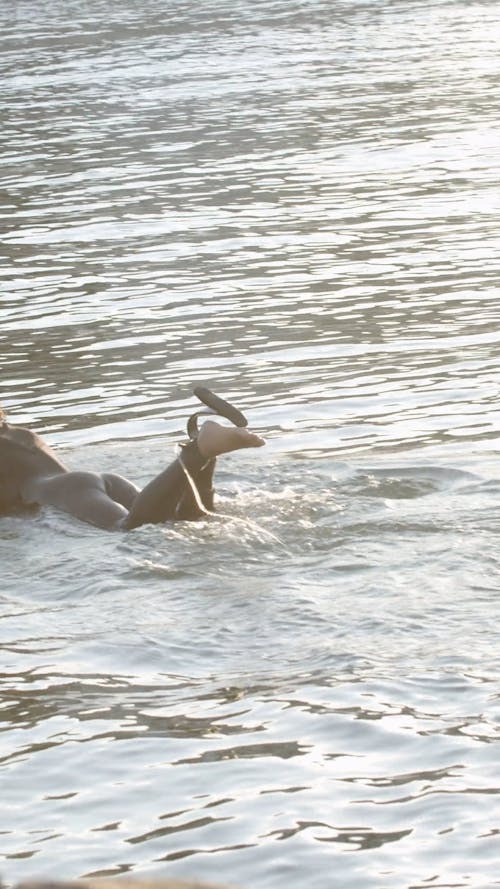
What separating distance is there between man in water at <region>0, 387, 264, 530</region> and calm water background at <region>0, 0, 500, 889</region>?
0.18m

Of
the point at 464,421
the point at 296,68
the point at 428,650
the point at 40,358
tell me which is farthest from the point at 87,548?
the point at 296,68

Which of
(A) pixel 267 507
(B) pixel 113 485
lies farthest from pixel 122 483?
(A) pixel 267 507

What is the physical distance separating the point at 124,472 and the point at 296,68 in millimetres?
25639

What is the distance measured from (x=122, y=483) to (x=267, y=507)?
3.27ft

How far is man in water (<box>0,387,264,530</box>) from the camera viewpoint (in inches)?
426

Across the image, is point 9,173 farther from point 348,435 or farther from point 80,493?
point 80,493

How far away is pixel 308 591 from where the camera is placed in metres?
9.88

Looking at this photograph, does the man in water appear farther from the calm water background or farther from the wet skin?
the calm water background

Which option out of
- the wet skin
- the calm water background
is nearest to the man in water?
the wet skin

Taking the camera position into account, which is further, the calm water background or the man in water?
the man in water

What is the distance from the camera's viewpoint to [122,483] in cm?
1180

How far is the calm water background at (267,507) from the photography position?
7.15 m

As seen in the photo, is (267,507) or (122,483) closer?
(267,507)

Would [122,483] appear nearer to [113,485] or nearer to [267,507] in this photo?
[113,485]
